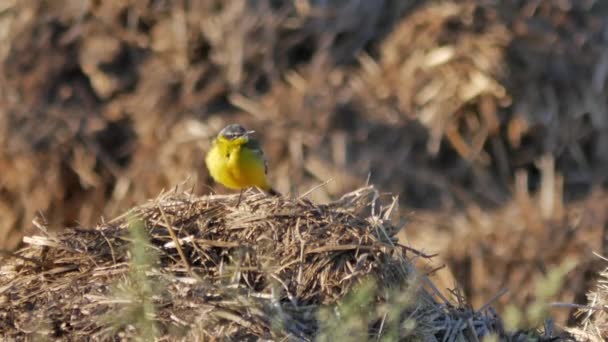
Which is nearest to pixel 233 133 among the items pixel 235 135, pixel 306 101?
pixel 235 135

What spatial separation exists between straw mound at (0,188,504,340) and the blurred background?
4693 millimetres

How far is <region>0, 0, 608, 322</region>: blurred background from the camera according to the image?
1144 centimetres

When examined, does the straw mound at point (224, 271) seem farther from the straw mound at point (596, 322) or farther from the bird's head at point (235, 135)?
the bird's head at point (235, 135)

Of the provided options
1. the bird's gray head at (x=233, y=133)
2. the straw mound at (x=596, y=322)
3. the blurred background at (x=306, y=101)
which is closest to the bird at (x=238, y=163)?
the bird's gray head at (x=233, y=133)

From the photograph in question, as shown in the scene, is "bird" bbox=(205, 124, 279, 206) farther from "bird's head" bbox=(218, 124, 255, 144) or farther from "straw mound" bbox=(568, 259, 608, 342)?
"straw mound" bbox=(568, 259, 608, 342)

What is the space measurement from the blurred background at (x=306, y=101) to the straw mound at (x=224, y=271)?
185 inches

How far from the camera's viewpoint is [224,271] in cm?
598

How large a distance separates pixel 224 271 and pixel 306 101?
5.69m

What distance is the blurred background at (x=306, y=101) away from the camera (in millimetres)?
11438

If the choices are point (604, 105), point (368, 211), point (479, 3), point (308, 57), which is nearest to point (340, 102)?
point (308, 57)

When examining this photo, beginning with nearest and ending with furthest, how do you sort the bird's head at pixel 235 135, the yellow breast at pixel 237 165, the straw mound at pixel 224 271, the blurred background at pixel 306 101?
the straw mound at pixel 224 271, the yellow breast at pixel 237 165, the bird's head at pixel 235 135, the blurred background at pixel 306 101

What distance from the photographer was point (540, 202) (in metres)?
11.0

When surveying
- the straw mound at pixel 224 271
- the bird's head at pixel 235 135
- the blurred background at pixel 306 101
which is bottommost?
the blurred background at pixel 306 101

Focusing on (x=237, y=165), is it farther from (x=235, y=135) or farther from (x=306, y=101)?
(x=306, y=101)
